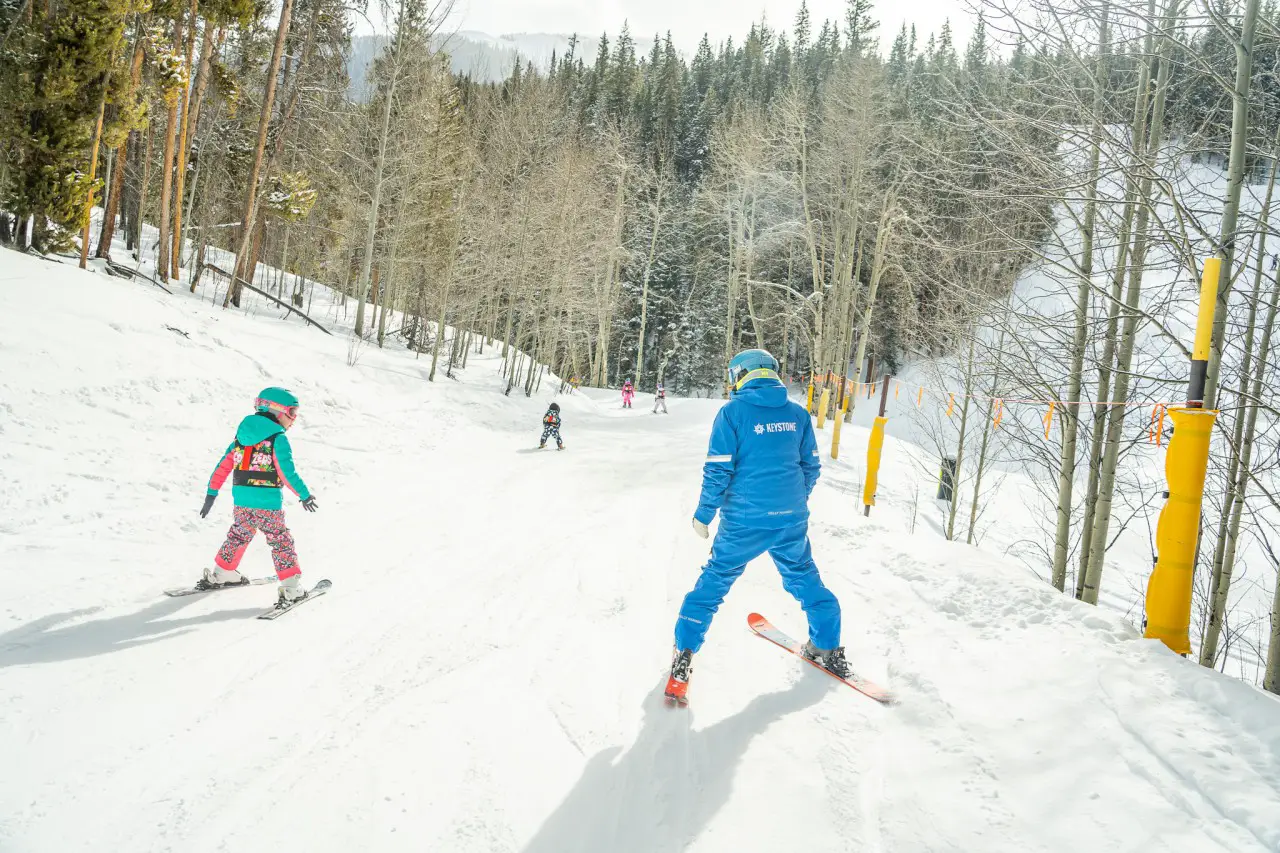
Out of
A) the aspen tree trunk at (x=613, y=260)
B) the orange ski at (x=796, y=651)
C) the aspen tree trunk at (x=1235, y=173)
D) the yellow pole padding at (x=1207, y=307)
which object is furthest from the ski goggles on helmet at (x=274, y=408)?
the aspen tree trunk at (x=613, y=260)

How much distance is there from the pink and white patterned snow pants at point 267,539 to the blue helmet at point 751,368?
11.1 feet

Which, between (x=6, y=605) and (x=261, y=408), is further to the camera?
(x=261, y=408)

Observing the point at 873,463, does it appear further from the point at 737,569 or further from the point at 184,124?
the point at 184,124

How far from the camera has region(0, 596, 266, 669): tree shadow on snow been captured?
3.59 meters

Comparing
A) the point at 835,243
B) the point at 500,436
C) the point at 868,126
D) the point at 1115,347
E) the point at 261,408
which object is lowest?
the point at 500,436

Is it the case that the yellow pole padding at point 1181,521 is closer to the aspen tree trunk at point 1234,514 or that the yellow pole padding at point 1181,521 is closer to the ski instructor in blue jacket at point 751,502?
the ski instructor in blue jacket at point 751,502

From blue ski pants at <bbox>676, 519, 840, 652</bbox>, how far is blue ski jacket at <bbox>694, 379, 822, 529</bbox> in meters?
0.08

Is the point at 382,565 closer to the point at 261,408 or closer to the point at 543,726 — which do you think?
the point at 261,408

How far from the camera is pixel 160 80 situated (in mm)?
13922

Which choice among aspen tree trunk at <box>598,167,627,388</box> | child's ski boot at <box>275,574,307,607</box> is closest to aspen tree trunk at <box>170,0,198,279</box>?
child's ski boot at <box>275,574,307,607</box>

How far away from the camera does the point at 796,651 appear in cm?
413

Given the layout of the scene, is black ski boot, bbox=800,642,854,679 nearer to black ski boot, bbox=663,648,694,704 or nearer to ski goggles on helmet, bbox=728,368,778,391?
black ski boot, bbox=663,648,694,704

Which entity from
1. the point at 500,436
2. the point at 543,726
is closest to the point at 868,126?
the point at 500,436

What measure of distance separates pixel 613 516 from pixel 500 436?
809 cm
